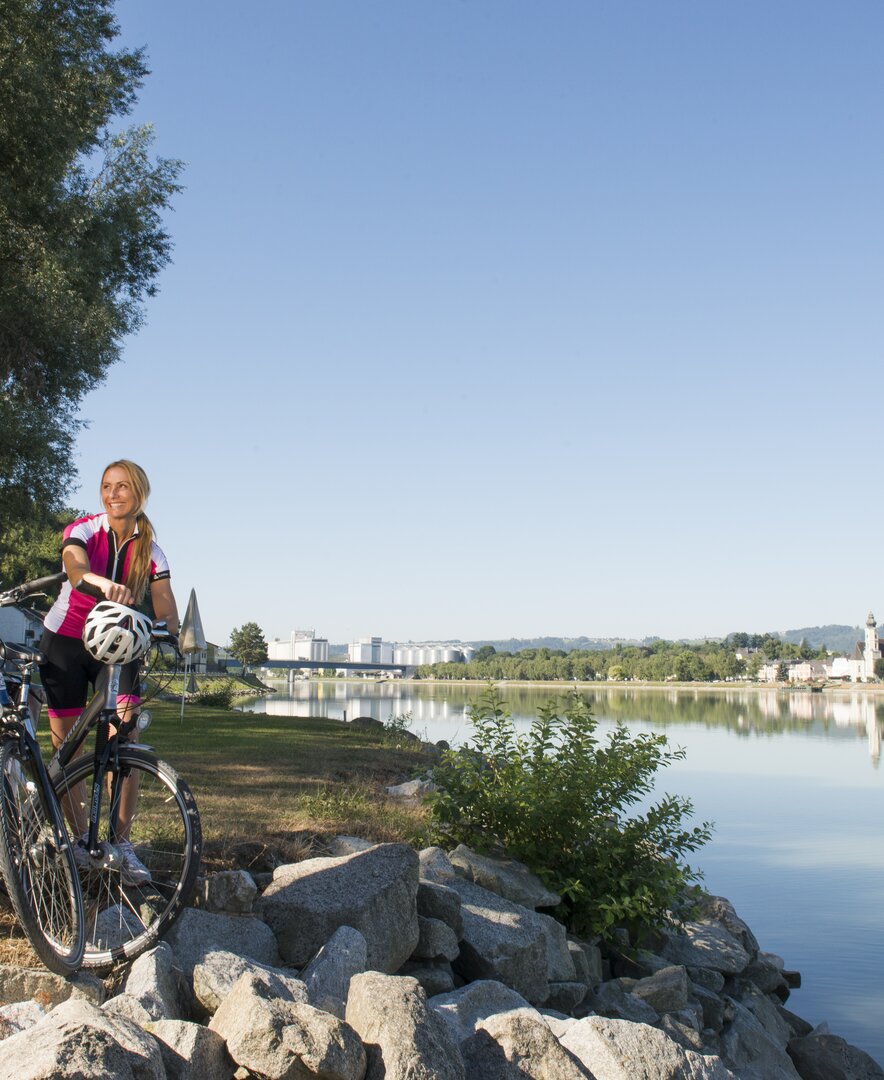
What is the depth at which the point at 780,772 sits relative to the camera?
27938 millimetres

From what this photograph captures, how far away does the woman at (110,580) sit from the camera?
4.92 meters

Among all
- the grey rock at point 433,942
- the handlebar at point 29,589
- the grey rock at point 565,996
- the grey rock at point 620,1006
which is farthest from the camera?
the grey rock at point 620,1006

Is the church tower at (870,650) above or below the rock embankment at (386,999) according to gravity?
above

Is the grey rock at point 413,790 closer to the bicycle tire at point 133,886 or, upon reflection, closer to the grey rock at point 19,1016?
the bicycle tire at point 133,886

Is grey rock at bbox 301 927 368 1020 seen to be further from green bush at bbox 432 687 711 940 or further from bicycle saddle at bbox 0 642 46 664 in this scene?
green bush at bbox 432 687 711 940

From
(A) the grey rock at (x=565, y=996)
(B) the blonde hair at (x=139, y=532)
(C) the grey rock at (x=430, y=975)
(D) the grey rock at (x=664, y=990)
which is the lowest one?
(D) the grey rock at (x=664, y=990)

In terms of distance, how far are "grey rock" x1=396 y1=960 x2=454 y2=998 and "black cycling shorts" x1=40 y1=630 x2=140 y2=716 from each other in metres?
2.17

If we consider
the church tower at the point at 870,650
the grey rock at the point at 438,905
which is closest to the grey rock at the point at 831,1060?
the grey rock at the point at 438,905

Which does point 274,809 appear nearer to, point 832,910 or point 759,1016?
point 759,1016

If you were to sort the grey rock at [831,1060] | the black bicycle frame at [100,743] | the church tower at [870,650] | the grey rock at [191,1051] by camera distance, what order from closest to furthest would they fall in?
the grey rock at [191,1051] < the black bicycle frame at [100,743] < the grey rock at [831,1060] < the church tower at [870,650]

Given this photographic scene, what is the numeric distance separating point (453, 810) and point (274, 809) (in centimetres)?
142

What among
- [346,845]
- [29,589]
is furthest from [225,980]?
[346,845]

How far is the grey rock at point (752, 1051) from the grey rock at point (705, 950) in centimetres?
78

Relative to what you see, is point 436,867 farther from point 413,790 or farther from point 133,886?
point 413,790
